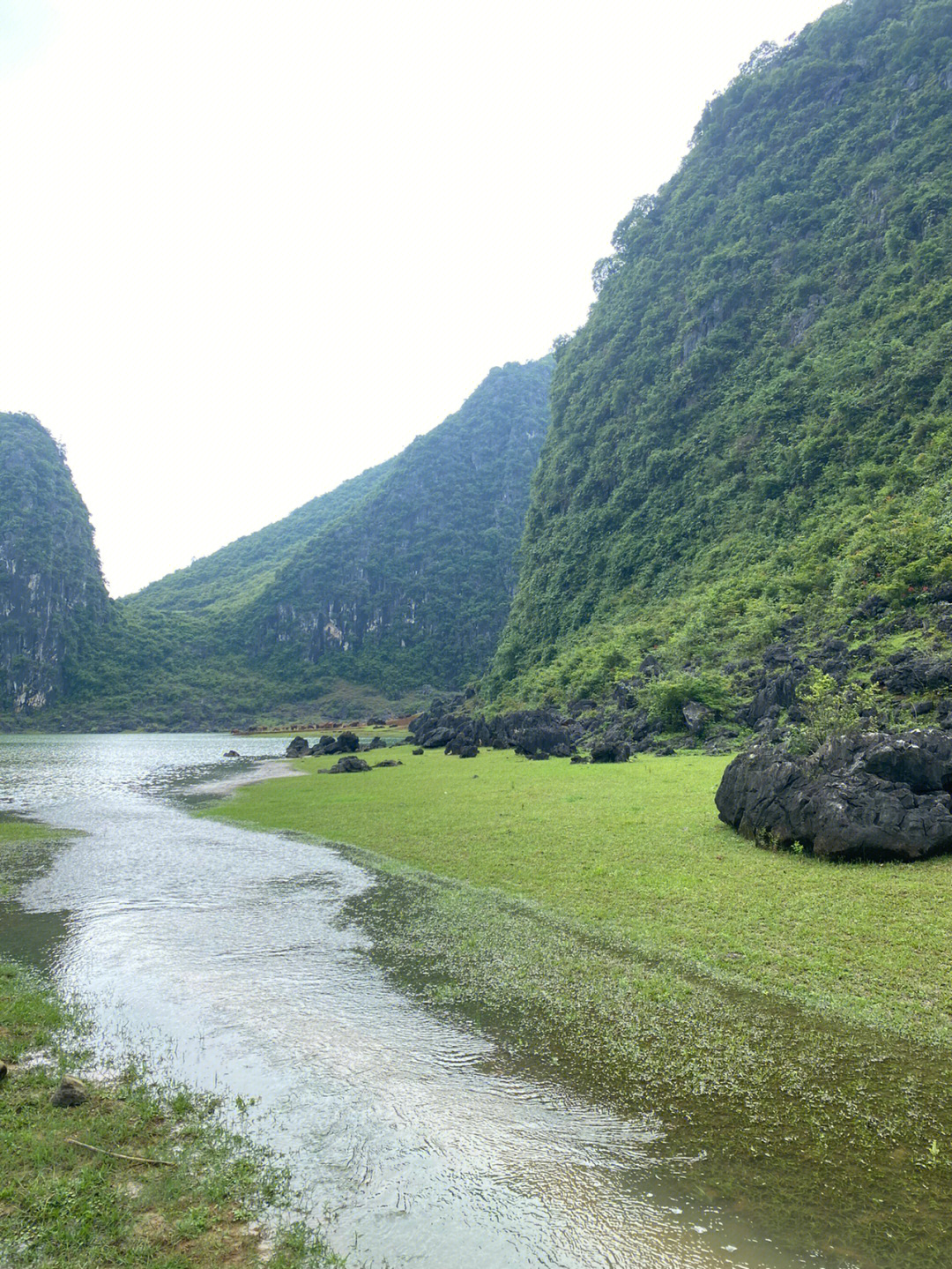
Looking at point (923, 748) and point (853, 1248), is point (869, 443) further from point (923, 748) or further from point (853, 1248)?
point (853, 1248)

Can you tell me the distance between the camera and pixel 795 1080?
6129 millimetres

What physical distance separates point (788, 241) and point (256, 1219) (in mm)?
85170

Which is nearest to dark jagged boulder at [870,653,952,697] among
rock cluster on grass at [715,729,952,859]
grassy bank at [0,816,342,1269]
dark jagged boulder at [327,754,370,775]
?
rock cluster on grass at [715,729,952,859]

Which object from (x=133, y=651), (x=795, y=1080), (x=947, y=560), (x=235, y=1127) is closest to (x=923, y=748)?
(x=795, y=1080)

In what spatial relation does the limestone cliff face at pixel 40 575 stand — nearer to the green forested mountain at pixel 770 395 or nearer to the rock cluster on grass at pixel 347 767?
the green forested mountain at pixel 770 395

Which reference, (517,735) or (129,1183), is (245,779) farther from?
(129,1183)

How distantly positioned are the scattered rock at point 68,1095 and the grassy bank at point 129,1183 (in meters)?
Answer: 0.05

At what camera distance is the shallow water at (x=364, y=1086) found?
14.9ft

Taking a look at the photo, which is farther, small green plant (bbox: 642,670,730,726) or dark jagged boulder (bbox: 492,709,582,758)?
dark jagged boulder (bbox: 492,709,582,758)

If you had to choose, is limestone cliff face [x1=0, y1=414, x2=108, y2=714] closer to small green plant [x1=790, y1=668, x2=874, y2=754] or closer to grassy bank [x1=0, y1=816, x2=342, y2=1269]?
small green plant [x1=790, y1=668, x2=874, y2=754]

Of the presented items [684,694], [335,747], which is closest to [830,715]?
[684,694]

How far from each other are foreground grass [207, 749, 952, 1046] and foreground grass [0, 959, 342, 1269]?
5708 millimetres

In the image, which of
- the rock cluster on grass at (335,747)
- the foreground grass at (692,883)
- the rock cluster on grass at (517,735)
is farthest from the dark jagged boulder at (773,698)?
the rock cluster on grass at (335,747)

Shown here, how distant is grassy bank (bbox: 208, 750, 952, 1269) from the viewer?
487 cm
